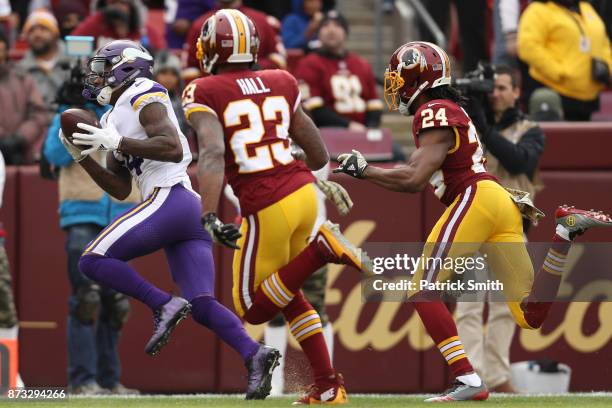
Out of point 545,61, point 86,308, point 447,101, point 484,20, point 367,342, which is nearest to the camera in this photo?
point 447,101

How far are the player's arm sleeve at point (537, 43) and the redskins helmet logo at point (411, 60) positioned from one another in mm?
3646

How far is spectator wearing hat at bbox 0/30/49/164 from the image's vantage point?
10852 millimetres

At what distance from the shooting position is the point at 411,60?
779cm

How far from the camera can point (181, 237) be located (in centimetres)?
791

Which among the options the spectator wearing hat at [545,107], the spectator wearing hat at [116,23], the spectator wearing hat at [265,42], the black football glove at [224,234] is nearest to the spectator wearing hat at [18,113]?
the spectator wearing hat at [116,23]

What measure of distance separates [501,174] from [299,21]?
12.6 ft

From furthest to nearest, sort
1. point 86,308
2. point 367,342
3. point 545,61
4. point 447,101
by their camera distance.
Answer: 1. point 545,61
2. point 367,342
3. point 86,308
4. point 447,101

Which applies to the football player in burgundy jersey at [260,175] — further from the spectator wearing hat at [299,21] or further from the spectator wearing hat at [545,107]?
the spectator wearing hat at [299,21]

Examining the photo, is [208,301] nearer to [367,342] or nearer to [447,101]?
[447,101]

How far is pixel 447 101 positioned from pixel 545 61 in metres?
3.88

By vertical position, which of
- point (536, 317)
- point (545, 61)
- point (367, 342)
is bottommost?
point (367, 342)

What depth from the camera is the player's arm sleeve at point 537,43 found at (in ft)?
37.1

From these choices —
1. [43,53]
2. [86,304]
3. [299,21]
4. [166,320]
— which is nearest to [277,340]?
[86,304]

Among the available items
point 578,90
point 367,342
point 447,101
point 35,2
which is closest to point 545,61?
point 578,90
